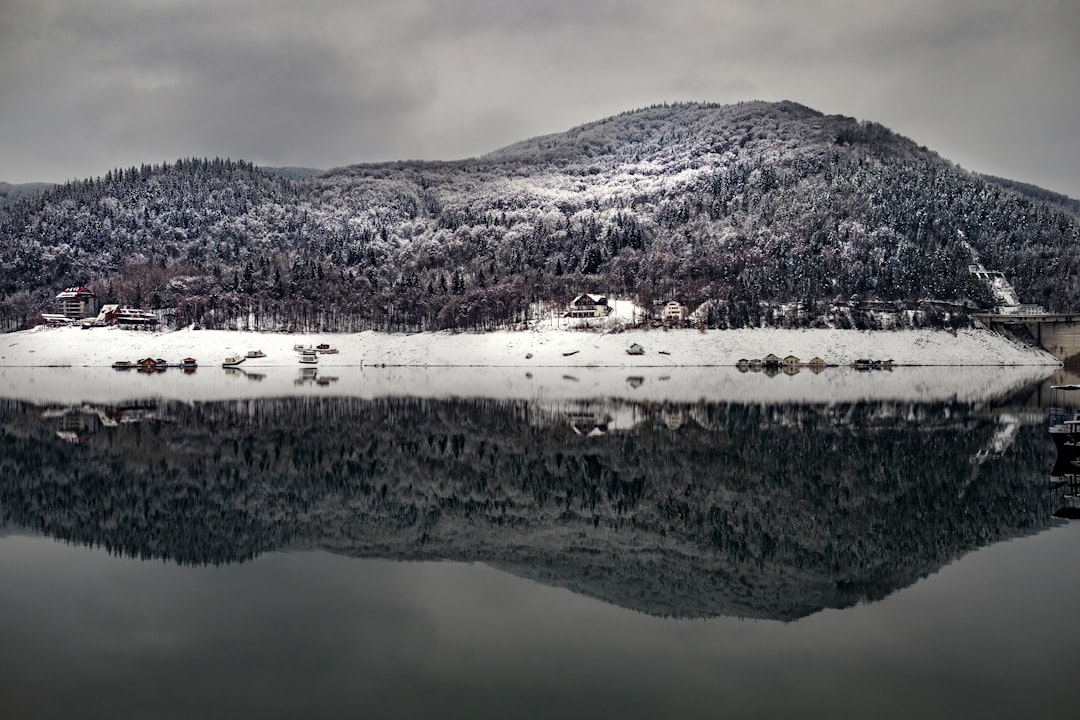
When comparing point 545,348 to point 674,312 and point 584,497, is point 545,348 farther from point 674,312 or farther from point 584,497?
point 584,497

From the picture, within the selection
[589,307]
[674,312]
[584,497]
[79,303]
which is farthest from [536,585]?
[79,303]

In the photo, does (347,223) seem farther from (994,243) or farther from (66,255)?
(994,243)

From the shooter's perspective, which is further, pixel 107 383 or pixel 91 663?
pixel 107 383

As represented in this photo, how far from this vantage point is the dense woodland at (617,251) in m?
120

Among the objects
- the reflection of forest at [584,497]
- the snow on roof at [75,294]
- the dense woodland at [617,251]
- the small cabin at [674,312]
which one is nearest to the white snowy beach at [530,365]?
the small cabin at [674,312]

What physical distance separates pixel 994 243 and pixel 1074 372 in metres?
45.1

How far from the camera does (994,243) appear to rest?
437 ft

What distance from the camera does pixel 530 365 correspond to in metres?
98.5

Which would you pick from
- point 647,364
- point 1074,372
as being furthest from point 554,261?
point 1074,372

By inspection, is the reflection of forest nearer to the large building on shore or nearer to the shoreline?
the shoreline

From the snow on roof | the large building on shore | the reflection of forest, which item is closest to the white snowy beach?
the reflection of forest

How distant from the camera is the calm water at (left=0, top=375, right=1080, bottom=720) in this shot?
10336mm

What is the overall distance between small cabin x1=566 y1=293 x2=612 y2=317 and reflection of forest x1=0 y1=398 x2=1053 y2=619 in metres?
82.7

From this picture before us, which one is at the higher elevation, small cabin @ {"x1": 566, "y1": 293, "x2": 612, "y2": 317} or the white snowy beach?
small cabin @ {"x1": 566, "y1": 293, "x2": 612, "y2": 317}
